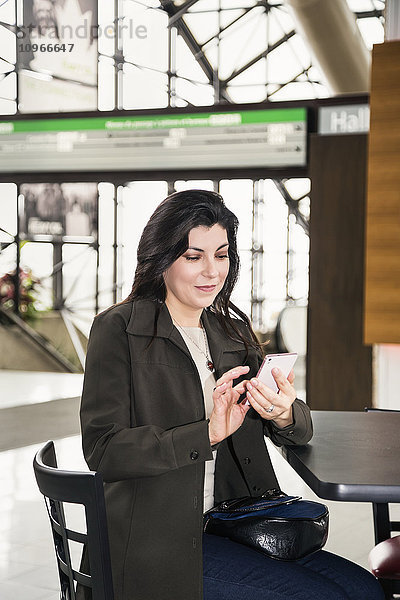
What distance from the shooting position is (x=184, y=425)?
1646mm

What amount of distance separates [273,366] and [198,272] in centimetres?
30

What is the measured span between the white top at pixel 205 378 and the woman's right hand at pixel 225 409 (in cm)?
17

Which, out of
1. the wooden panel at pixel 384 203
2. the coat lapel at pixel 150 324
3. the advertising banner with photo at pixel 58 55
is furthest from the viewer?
the advertising banner with photo at pixel 58 55

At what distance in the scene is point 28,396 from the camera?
8.91 m

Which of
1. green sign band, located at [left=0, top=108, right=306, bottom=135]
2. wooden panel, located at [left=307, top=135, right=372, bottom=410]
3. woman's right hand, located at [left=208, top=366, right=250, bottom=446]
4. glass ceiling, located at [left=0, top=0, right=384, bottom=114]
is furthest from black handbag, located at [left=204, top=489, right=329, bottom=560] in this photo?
glass ceiling, located at [left=0, top=0, right=384, bottom=114]

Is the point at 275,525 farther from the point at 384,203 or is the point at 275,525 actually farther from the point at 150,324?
the point at 384,203

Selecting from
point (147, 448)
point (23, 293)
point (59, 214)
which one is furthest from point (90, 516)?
point (59, 214)

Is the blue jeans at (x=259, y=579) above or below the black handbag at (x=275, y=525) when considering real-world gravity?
below

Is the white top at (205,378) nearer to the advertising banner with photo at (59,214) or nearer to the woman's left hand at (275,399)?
the woman's left hand at (275,399)

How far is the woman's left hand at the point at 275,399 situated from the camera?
1678mm

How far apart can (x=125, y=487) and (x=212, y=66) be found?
1462cm

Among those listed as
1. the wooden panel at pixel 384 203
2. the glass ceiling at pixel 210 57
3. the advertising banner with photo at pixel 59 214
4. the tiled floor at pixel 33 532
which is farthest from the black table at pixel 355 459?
the advertising banner with photo at pixel 59 214

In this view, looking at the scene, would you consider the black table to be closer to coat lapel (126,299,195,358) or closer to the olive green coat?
the olive green coat

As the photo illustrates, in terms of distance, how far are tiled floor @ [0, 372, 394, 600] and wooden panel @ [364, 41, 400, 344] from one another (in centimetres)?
112
